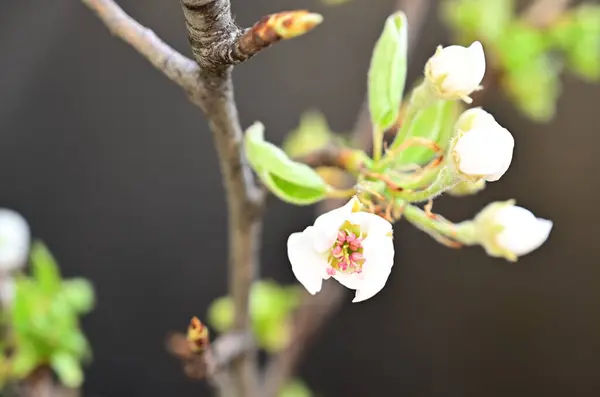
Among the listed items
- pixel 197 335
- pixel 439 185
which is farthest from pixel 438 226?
pixel 197 335

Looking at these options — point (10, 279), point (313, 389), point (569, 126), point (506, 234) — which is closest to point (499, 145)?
point (506, 234)

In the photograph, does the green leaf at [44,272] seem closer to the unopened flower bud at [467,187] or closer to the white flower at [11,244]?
the white flower at [11,244]

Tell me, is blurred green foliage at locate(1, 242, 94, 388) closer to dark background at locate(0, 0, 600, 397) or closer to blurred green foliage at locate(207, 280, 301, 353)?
blurred green foliage at locate(207, 280, 301, 353)

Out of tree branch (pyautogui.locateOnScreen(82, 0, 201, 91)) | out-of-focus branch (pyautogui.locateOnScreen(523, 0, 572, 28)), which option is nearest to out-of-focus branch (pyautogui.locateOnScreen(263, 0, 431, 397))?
out-of-focus branch (pyautogui.locateOnScreen(523, 0, 572, 28))

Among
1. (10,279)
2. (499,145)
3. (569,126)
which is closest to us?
(499,145)

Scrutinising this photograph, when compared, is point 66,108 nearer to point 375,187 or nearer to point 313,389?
point 313,389

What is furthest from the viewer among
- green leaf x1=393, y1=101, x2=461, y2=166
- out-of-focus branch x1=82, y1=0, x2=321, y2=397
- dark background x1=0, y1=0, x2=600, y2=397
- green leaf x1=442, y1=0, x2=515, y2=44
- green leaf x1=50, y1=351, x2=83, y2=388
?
dark background x1=0, y1=0, x2=600, y2=397

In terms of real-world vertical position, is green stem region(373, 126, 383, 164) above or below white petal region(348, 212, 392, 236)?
above
